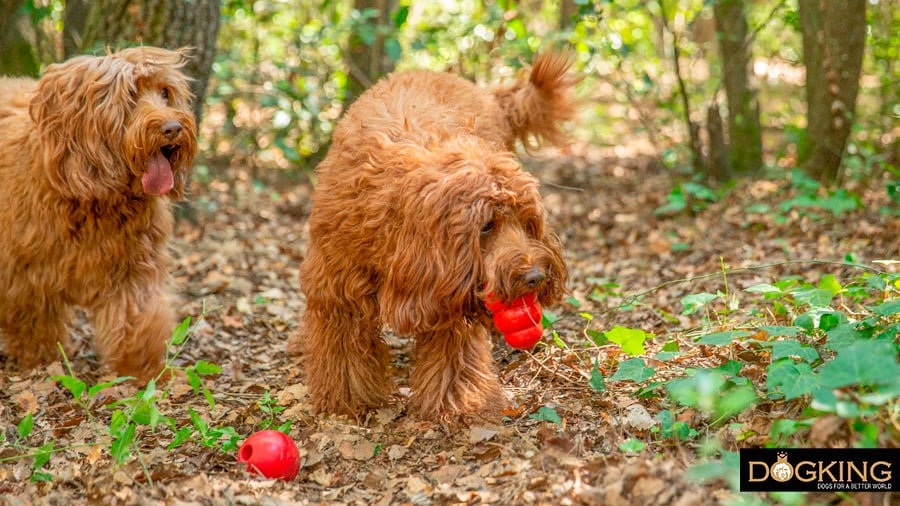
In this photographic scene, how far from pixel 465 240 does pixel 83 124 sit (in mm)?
2442

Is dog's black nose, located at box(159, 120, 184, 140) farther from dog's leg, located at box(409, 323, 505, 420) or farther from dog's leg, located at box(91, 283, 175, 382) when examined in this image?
dog's leg, located at box(409, 323, 505, 420)

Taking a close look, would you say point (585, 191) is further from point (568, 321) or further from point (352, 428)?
point (352, 428)

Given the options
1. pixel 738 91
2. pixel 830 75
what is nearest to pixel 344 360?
pixel 830 75

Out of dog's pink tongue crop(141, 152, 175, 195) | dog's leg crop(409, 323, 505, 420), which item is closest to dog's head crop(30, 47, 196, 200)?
dog's pink tongue crop(141, 152, 175, 195)

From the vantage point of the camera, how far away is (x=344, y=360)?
4.47 meters

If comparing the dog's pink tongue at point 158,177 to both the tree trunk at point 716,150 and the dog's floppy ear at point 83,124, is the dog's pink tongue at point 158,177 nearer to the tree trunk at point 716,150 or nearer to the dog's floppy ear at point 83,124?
the dog's floppy ear at point 83,124

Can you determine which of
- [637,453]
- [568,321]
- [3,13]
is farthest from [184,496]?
[3,13]

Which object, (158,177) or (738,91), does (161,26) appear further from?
→ (738,91)

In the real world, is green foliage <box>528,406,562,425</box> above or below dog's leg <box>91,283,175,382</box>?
below

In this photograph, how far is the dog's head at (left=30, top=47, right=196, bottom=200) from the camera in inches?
187

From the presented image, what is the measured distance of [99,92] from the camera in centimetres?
476

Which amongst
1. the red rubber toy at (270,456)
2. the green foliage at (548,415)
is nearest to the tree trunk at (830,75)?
the green foliage at (548,415)

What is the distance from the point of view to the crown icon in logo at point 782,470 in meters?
3.12

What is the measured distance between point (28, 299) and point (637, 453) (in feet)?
12.3
